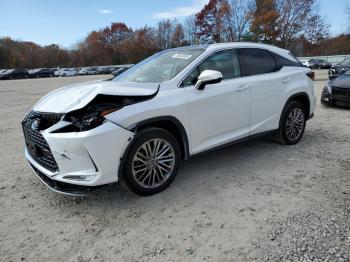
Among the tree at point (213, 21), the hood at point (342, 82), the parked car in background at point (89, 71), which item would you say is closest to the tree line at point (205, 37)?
the tree at point (213, 21)

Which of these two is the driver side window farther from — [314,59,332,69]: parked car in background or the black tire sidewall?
[314,59,332,69]: parked car in background

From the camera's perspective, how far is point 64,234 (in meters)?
3.13

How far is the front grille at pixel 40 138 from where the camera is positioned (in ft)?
11.3

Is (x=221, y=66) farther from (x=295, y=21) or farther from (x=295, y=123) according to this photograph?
(x=295, y=21)

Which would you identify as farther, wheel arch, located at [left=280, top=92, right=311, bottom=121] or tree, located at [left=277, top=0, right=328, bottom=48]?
tree, located at [left=277, top=0, right=328, bottom=48]

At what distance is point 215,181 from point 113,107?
1703 mm

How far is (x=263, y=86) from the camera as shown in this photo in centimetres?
480

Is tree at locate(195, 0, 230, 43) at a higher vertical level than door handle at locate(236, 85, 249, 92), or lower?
higher

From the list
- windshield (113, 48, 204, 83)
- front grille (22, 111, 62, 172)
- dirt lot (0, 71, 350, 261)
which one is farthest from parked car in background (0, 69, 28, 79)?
front grille (22, 111, 62, 172)

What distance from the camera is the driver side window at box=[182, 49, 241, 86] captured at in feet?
13.3

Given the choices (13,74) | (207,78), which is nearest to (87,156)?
(207,78)

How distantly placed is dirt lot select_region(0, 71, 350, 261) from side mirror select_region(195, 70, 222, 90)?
4.13ft

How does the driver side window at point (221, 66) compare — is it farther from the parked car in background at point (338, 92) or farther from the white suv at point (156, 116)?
the parked car in background at point (338, 92)

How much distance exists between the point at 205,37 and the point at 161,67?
66599 millimetres
